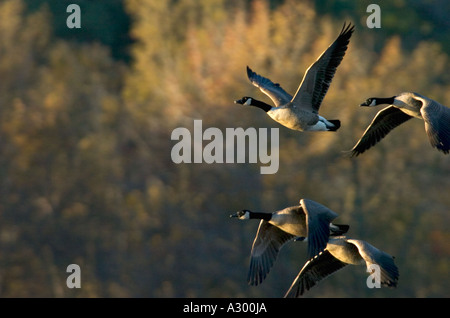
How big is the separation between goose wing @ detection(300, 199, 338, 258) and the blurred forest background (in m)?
12.3

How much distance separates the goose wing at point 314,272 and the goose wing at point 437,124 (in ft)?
5.42

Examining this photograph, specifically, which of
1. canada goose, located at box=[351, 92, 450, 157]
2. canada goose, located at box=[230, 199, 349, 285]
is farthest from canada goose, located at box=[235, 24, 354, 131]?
canada goose, located at box=[230, 199, 349, 285]

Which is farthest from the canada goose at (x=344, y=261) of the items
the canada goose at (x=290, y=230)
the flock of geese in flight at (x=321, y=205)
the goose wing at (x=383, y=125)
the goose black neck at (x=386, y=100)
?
the goose black neck at (x=386, y=100)

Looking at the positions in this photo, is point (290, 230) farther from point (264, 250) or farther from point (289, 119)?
point (289, 119)

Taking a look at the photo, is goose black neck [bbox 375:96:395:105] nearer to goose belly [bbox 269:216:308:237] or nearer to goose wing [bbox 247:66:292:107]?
goose wing [bbox 247:66:292:107]

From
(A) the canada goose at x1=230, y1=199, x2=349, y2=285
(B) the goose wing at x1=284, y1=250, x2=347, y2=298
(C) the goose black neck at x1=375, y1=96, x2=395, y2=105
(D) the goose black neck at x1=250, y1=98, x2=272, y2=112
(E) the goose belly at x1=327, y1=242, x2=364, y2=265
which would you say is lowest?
(B) the goose wing at x1=284, y1=250, x2=347, y2=298

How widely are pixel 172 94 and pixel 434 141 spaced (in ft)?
49.3

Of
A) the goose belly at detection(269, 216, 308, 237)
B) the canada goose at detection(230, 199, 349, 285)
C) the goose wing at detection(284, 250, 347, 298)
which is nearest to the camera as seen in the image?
the canada goose at detection(230, 199, 349, 285)

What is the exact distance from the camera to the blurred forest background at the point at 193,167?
20.9 meters

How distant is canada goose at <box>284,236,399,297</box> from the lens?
7.56 metres

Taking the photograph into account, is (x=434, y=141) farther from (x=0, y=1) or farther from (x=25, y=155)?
(x=0, y=1)

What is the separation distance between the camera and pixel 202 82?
71.5ft

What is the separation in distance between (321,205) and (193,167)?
14.0 meters

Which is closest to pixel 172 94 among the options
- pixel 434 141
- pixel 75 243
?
pixel 75 243
